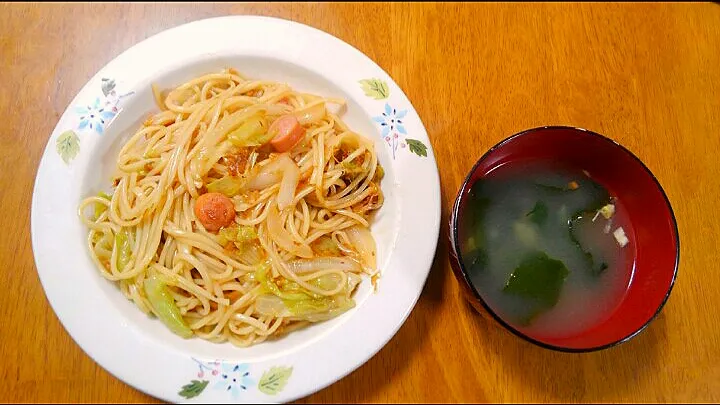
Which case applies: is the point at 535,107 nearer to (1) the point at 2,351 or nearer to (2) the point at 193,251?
(2) the point at 193,251

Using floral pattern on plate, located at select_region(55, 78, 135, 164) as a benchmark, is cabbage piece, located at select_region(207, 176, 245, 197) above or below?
below

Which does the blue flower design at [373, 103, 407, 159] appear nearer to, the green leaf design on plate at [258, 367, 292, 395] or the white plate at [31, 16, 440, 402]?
the white plate at [31, 16, 440, 402]

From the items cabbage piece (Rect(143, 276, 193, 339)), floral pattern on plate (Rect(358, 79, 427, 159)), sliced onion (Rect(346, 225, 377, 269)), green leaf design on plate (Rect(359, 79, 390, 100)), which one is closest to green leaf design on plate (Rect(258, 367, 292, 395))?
cabbage piece (Rect(143, 276, 193, 339))

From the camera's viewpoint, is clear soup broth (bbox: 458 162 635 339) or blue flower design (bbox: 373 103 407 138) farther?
blue flower design (bbox: 373 103 407 138)

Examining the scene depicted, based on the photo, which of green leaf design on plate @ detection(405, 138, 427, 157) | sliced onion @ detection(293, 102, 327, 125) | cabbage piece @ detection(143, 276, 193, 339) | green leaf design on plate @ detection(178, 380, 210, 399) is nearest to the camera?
green leaf design on plate @ detection(178, 380, 210, 399)

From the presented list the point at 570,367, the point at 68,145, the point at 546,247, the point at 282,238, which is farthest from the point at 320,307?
the point at 68,145

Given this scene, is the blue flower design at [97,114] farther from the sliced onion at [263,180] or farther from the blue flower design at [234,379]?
the blue flower design at [234,379]

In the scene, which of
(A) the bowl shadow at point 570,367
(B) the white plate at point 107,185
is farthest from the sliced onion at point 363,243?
(A) the bowl shadow at point 570,367

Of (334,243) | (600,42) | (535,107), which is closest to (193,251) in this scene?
(334,243)
